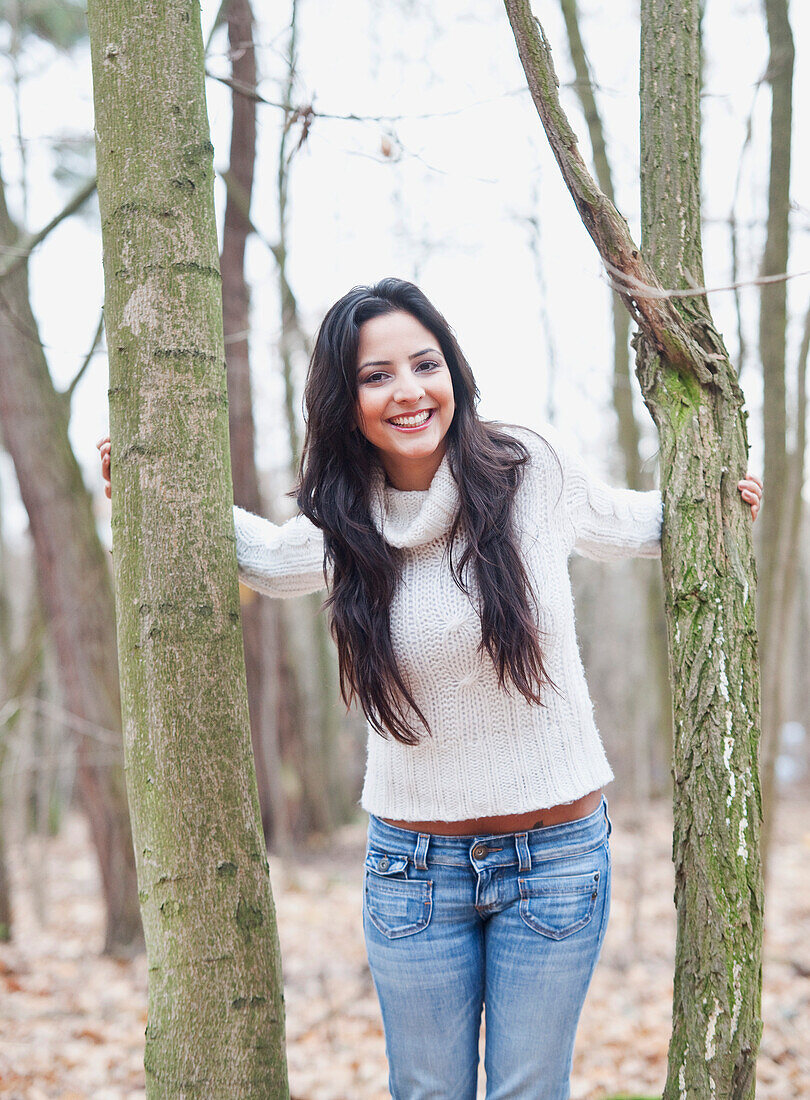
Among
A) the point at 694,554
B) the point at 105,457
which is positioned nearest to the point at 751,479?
the point at 694,554

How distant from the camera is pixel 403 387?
1.92 m

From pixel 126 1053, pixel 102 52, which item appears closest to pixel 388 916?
pixel 102 52

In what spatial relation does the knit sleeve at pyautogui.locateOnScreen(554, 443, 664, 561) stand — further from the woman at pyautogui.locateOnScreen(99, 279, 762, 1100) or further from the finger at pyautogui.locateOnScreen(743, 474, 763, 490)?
the finger at pyautogui.locateOnScreen(743, 474, 763, 490)

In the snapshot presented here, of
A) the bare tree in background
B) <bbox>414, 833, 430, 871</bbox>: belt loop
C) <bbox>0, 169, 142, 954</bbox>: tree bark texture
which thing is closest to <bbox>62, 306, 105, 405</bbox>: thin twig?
<bbox>0, 169, 142, 954</bbox>: tree bark texture

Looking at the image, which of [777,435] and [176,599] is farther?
[777,435]

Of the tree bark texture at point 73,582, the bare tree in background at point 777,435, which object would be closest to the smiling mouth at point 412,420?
the bare tree in background at point 777,435

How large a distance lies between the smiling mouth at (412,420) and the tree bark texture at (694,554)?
0.50 metres

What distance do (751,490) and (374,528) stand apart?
2.72 feet

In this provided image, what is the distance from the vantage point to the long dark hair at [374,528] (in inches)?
72.2

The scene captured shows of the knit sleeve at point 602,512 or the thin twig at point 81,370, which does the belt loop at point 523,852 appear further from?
the thin twig at point 81,370

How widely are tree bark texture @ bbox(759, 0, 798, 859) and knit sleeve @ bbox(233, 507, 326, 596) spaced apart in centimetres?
248

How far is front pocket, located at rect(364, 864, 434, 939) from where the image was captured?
6.11 feet

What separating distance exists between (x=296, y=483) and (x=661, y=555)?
2.90 ft

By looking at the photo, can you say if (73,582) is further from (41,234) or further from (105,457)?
(105,457)
